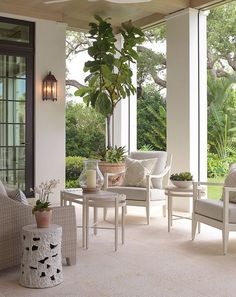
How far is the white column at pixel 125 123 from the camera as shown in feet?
25.8

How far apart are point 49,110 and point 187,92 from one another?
2.29 m

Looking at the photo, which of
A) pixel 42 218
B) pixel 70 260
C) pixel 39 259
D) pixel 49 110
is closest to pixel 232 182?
pixel 70 260

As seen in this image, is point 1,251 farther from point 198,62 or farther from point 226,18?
point 226,18

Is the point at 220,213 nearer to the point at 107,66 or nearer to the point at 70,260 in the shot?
the point at 70,260

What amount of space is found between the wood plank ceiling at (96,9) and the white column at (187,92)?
0.83 ft

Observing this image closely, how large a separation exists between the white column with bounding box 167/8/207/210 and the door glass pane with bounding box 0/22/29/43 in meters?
2.33

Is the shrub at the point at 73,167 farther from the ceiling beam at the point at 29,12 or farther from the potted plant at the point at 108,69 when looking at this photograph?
the ceiling beam at the point at 29,12

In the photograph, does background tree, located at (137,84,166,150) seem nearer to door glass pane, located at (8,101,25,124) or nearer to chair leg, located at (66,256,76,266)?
door glass pane, located at (8,101,25,124)

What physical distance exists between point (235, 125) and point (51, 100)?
397cm

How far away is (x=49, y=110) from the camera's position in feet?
22.5

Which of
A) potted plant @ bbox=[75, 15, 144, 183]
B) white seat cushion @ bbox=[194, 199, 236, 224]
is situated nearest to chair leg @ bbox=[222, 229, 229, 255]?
white seat cushion @ bbox=[194, 199, 236, 224]

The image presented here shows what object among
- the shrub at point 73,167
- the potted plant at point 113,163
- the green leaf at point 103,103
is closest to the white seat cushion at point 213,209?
the potted plant at point 113,163

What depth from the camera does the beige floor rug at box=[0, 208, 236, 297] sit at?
2.89 metres

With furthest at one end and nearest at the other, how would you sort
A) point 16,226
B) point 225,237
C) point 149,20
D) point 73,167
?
1. point 73,167
2. point 149,20
3. point 225,237
4. point 16,226
